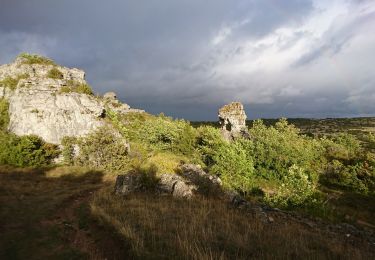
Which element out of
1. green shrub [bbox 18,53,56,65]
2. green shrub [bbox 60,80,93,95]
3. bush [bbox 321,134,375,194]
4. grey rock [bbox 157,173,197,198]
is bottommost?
bush [bbox 321,134,375,194]

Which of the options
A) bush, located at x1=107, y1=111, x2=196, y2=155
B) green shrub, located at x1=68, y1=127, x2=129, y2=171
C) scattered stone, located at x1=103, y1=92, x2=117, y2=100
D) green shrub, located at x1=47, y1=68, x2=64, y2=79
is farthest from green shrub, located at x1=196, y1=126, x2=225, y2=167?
scattered stone, located at x1=103, y1=92, x2=117, y2=100

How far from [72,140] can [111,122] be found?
28.4 ft

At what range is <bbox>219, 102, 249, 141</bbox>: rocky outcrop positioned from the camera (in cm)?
9069

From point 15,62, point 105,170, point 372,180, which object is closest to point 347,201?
point 372,180

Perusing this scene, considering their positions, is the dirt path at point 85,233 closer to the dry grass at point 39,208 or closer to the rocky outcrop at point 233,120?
the dry grass at point 39,208

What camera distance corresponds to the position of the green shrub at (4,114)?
167 feet

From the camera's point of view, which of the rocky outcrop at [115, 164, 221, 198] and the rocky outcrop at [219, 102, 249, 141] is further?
the rocky outcrop at [219, 102, 249, 141]

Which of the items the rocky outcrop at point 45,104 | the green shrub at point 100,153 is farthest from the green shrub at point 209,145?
the rocky outcrop at point 45,104

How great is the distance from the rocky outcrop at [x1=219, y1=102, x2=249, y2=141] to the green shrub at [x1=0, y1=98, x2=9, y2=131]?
2143 inches

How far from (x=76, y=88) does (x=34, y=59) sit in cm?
960

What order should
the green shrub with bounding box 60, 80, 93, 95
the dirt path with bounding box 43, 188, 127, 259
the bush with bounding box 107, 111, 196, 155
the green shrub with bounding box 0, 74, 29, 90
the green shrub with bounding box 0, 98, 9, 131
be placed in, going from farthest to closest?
the bush with bounding box 107, 111, 196, 155, the green shrub with bounding box 60, 80, 93, 95, the green shrub with bounding box 0, 74, 29, 90, the green shrub with bounding box 0, 98, 9, 131, the dirt path with bounding box 43, 188, 127, 259

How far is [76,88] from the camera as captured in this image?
57188mm

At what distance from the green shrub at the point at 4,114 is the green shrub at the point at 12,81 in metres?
2.49

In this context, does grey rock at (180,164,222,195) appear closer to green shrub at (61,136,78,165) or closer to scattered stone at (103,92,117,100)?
green shrub at (61,136,78,165)
